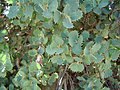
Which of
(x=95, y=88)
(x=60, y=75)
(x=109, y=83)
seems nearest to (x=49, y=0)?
(x=95, y=88)

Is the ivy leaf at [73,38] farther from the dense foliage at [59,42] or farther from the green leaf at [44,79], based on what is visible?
the green leaf at [44,79]

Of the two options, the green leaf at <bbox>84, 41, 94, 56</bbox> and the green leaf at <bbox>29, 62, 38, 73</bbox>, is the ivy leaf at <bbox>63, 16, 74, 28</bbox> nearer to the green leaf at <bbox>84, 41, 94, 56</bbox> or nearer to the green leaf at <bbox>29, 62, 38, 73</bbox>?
the green leaf at <bbox>84, 41, 94, 56</bbox>

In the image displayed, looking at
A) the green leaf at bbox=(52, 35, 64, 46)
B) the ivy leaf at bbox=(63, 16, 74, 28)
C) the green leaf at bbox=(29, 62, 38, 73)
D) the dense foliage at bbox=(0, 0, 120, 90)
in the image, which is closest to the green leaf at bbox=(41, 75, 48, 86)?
the dense foliage at bbox=(0, 0, 120, 90)

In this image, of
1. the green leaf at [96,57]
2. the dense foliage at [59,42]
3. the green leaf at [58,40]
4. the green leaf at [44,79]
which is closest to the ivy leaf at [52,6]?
the dense foliage at [59,42]

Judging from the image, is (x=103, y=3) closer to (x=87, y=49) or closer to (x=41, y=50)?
(x=87, y=49)

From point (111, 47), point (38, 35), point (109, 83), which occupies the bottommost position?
point (109, 83)

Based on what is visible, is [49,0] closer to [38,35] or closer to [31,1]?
[31,1]

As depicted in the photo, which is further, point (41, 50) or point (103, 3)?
point (41, 50)

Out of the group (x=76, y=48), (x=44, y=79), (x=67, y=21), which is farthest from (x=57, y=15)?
(x=44, y=79)

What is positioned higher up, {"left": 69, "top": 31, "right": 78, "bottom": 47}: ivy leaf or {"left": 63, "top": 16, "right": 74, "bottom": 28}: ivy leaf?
{"left": 63, "top": 16, "right": 74, "bottom": 28}: ivy leaf
